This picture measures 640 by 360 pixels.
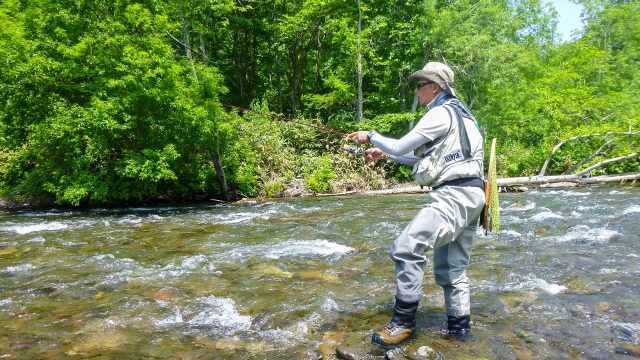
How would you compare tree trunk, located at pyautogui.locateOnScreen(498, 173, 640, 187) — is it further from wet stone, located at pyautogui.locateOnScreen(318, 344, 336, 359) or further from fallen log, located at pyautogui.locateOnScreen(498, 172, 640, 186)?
wet stone, located at pyautogui.locateOnScreen(318, 344, 336, 359)

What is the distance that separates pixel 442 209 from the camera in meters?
3.40

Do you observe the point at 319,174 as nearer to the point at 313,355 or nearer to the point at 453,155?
the point at 453,155

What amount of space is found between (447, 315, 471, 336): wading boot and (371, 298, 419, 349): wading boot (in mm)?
374

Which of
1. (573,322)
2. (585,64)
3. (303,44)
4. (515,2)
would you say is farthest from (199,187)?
(515,2)

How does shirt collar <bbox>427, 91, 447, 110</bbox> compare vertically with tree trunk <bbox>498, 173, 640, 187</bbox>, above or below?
above

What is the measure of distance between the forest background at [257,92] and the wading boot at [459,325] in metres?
11.5

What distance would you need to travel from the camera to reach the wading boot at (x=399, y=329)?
3416mm

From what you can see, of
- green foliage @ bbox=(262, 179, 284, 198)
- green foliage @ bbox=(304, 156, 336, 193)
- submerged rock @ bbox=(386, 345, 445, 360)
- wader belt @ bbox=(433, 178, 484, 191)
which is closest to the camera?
submerged rock @ bbox=(386, 345, 445, 360)

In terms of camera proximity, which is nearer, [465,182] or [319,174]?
[465,182]

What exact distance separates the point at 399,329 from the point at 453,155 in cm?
156

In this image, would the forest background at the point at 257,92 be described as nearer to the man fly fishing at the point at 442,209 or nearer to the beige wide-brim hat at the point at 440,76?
the beige wide-brim hat at the point at 440,76

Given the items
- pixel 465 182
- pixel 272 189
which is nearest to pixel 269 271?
pixel 465 182

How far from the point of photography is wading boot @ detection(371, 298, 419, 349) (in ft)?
11.2

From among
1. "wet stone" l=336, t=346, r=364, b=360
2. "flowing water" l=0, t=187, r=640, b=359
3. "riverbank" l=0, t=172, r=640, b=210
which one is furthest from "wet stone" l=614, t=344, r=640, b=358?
"riverbank" l=0, t=172, r=640, b=210
